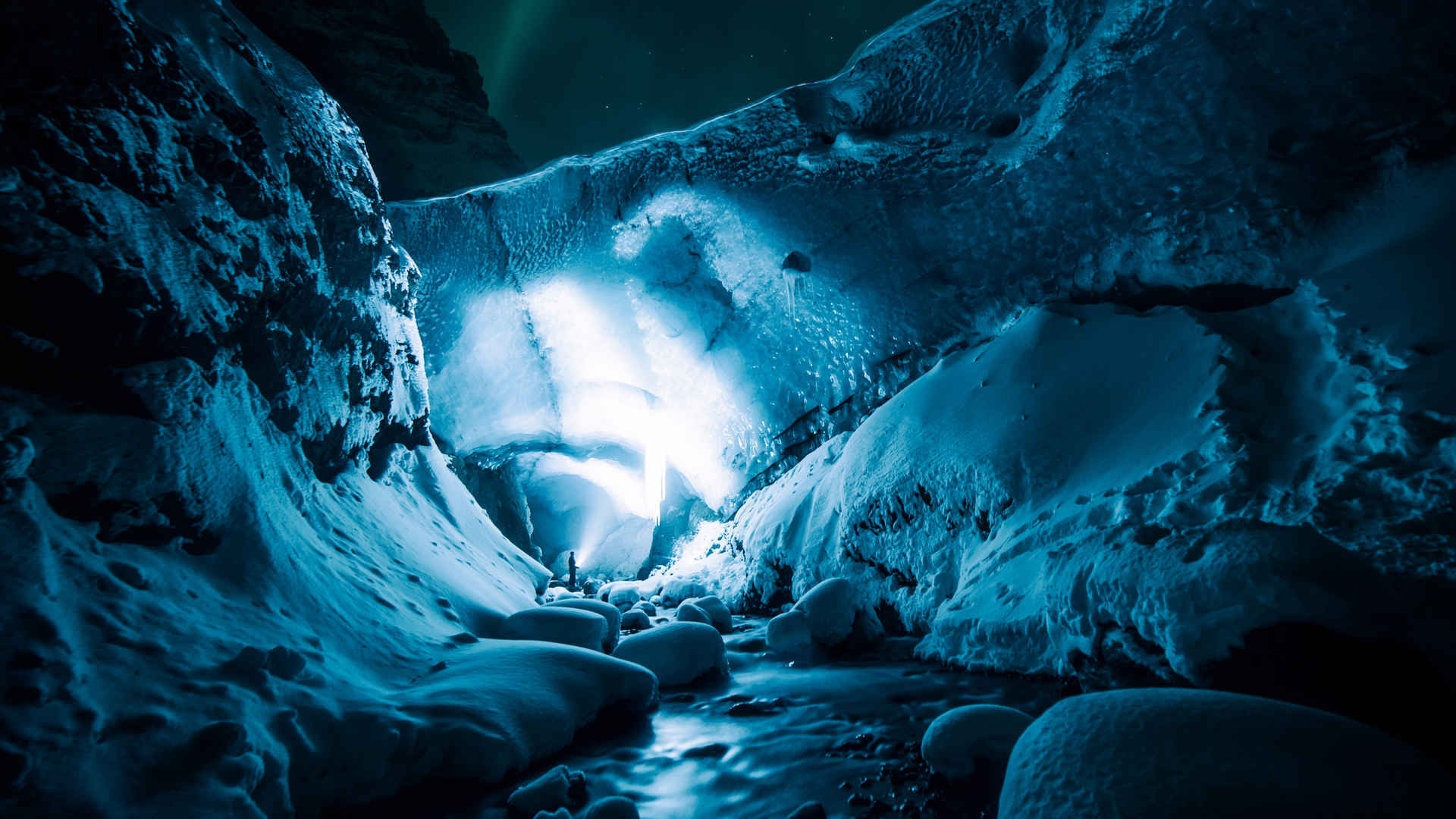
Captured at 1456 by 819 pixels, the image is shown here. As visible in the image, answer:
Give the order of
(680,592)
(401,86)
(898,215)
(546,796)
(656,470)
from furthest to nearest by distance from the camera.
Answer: (656,470)
(401,86)
(680,592)
(898,215)
(546,796)

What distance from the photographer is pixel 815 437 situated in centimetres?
664

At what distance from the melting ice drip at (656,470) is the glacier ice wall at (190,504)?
5.82m

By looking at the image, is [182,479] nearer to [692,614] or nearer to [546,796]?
[546,796]

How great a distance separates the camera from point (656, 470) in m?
9.57

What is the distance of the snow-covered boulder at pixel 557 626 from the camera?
3092 mm

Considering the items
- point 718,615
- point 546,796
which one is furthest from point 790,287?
point 546,796

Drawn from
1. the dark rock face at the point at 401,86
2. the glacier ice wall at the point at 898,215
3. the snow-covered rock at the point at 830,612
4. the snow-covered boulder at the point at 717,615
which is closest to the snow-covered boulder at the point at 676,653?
the snow-covered rock at the point at 830,612

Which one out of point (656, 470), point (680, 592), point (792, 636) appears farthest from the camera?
point (656, 470)

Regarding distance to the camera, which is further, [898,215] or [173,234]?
[898,215]

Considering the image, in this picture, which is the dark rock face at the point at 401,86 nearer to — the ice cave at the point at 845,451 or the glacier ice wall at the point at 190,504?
the ice cave at the point at 845,451

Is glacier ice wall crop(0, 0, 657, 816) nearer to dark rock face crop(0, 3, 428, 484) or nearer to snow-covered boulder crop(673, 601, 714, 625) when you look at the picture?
dark rock face crop(0, 3, 428, 484)

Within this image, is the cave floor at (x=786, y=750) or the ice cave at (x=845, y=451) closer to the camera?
the ice cave at (x=845, y=451)

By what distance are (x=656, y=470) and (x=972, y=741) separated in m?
8.11

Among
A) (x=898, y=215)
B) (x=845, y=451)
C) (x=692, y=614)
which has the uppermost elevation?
(x=898, y=215)
